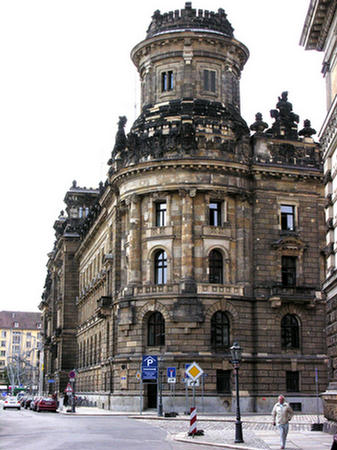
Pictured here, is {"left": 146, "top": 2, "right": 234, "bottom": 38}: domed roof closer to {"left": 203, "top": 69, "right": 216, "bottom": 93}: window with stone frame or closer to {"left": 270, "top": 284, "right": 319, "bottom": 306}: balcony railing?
{"left": 203, "top": 69, "right": 216, "bottom": 93}: window with stone frame

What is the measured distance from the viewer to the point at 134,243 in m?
52.1

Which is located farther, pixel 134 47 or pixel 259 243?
pixel 134 47

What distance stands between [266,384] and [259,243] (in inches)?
374

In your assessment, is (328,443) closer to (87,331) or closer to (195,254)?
(195,254)

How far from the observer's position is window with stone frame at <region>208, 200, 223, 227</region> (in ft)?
169

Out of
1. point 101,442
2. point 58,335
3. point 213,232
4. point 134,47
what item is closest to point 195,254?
point 213,232

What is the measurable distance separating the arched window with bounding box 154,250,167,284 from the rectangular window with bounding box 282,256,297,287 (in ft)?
27.3

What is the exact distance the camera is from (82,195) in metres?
92.9

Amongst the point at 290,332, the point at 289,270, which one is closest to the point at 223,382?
the point at 290,332

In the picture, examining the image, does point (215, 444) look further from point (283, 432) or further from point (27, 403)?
point (27, 403)

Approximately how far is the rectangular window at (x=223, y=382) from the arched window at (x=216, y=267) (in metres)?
6.05

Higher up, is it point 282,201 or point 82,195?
point 82,195

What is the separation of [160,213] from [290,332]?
476 inches

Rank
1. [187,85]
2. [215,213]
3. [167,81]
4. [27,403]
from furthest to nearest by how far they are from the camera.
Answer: [27,403], [167,81], [187,85], [215,213]
